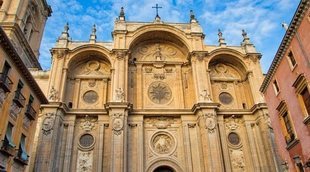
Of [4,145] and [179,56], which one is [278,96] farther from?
[4,145]

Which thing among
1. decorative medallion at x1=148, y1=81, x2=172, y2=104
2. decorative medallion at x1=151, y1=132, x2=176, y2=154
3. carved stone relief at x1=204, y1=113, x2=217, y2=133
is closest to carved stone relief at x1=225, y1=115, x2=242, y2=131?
carved stone relief at x1=204, y1=113, x2=217, y2=133

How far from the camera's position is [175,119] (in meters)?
25.0

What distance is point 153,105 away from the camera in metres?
25.6

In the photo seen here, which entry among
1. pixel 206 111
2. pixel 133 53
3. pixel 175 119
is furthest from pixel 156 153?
pixel 133 53

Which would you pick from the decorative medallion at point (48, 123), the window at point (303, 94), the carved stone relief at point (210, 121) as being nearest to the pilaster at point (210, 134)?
the carved stone relief at point (210, 121)

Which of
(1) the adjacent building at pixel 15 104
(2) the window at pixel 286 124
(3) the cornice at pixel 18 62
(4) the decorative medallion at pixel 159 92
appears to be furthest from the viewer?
(4) the decorative medallion at pixel 159 92

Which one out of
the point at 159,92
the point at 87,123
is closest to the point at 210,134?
the point at 159,92

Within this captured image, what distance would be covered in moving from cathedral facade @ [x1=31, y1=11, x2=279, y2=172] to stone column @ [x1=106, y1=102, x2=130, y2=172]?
8 cm

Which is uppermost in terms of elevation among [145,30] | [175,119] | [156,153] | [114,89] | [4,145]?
[145,30]

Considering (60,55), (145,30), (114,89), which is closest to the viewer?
(114,89)

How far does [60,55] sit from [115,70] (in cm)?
543

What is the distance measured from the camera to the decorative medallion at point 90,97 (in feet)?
83.9

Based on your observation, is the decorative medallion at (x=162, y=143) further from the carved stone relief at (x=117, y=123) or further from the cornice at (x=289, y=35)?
the cornice at (x=289, y=35)

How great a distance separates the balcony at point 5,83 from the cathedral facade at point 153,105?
24.3ft
